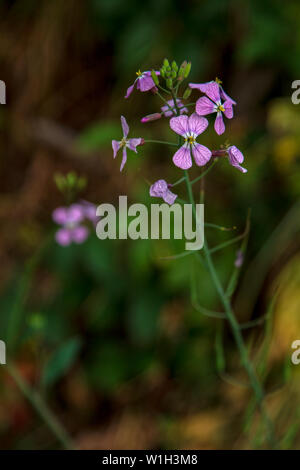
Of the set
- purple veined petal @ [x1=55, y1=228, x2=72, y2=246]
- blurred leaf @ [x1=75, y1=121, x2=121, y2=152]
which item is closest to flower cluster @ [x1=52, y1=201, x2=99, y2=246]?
purple veined petal @ [x1=55, y1=228, x2=72, y2=246]

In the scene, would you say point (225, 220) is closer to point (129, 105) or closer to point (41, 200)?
point (129, 105)

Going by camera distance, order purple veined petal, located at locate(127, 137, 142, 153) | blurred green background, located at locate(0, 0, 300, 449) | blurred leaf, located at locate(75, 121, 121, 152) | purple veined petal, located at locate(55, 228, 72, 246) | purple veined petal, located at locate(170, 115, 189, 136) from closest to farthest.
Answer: purple veined petal, located at locate(170, 115, 189, 136), purple veined petal, located at locate(127, 137, 142, 153), purple veined petal, located at locate(55, 228, 72, 246), blurred green background, located at locate(0, 0, 300, 449), blurred leaf, located at locate(75, 121, 121, 152)

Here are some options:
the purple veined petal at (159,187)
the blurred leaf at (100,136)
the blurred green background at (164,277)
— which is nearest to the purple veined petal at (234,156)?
the purple veined petal at (159,187)

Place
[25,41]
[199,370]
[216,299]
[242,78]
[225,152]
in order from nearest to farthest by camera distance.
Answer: [225,152] → [216,299] → [199,370] → [242,78] → [25,41]

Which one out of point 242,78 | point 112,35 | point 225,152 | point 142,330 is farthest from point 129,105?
point 225,152

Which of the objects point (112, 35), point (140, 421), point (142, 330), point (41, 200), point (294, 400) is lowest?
point (140, 421)

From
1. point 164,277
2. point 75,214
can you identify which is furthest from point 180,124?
point 164,277

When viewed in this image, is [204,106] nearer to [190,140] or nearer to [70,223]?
[190,140]

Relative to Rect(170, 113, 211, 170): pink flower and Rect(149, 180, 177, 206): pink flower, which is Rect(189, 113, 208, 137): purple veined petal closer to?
Rect(170, 113, 211, 170): pink flower
